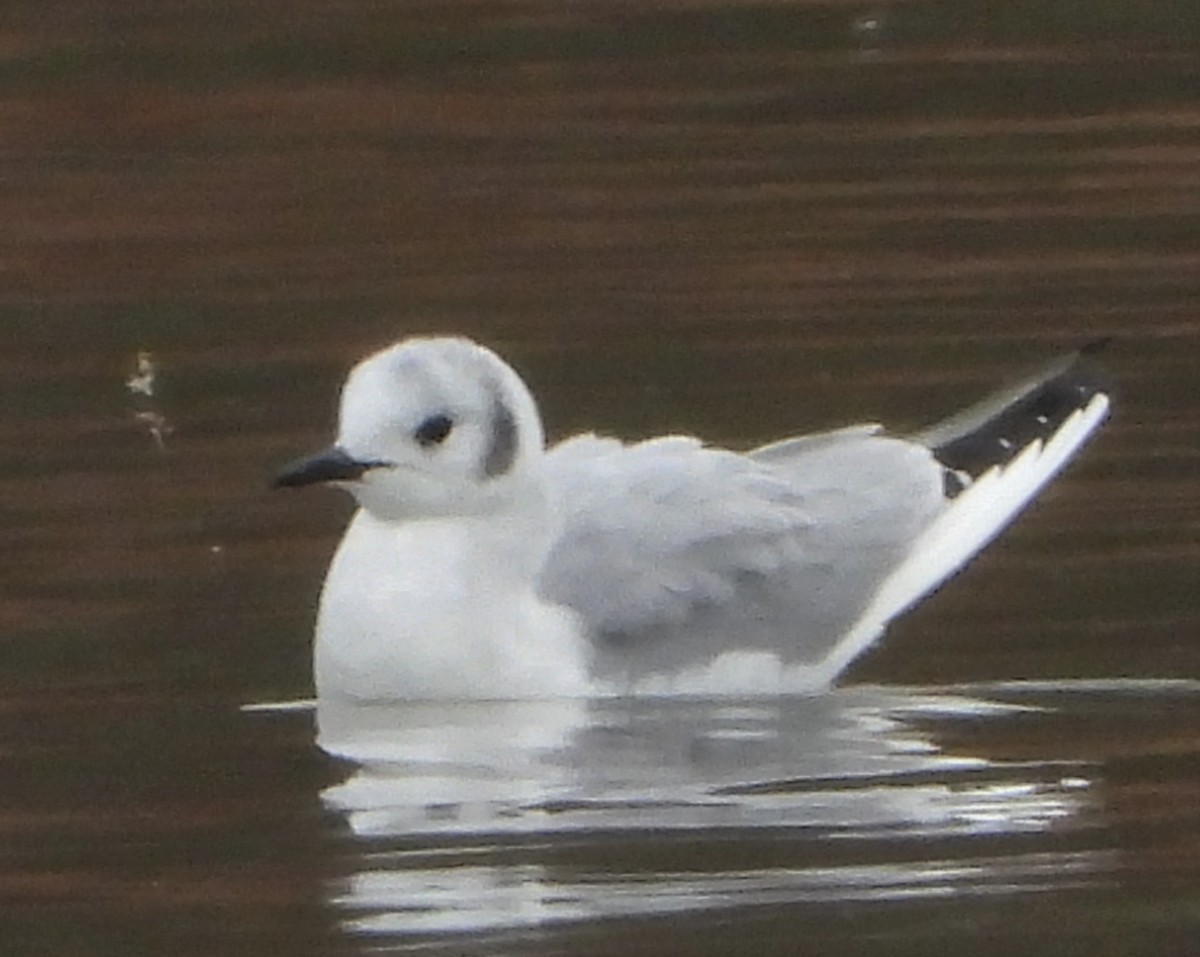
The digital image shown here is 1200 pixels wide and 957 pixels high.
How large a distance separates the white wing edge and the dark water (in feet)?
0.17

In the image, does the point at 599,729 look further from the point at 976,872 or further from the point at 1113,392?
the point at 1113,392

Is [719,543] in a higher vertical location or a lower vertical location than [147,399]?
lower

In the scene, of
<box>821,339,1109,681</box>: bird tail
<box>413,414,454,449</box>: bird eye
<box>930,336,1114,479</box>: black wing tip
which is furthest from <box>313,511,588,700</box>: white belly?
<box>930,336,1114,479</box>: black wing tip

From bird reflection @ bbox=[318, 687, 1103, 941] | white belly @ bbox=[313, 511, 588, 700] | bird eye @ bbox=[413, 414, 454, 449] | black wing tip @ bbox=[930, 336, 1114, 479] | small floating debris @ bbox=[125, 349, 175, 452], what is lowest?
bird reflection @ bbox=[318, 687, 1103, 941]

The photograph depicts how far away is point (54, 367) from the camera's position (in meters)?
6.48

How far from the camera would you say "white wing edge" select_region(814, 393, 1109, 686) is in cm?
561

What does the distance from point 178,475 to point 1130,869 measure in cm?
189

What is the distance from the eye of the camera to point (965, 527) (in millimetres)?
5727

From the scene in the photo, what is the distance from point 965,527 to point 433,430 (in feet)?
2.76

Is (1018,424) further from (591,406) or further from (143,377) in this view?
(143,377)

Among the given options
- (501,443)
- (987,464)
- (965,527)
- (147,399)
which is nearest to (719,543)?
(501,443)

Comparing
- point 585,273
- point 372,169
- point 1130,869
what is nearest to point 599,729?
point 1130,869

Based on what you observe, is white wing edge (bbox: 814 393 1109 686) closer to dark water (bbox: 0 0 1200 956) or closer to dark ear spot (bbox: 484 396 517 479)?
dark water (bbox: 0 0 1200 956)

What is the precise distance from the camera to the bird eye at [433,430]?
5324 millimetres
